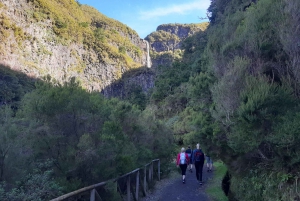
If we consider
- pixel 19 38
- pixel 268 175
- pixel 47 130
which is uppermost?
pixel 19 38

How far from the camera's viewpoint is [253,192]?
7.57m

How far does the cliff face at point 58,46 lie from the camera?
35594mm

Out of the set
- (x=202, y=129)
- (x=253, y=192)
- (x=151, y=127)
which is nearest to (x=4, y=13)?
(x=151, y=127)

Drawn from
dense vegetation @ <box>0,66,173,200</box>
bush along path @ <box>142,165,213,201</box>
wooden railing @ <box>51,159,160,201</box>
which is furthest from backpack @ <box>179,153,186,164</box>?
dense vegetation @ <box>0,66,173,200</box>

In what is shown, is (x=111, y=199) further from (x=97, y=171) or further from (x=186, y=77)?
(x=186, y=77)

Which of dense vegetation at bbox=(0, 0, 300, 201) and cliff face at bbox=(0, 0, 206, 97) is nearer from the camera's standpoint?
dense vegetation at bbox=(0, 0, 300, 201)

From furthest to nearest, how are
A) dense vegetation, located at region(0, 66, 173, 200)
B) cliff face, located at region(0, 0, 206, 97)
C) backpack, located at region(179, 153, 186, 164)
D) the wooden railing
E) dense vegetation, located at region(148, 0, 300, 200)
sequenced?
cliff face, located at region(0, 0, 206, 97), backpack, located at region(179, 153, 186, 164), dense vegetation, located at region(148, 0, 300, 200), dense vegetation, located at region(0, 66, 173, 200), the wooden railing

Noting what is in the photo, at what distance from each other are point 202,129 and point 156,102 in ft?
95.0

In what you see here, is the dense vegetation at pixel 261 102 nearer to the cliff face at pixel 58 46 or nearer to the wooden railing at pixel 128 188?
the wooden railing at pixel 128 188

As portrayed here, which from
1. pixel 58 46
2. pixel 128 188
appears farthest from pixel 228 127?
pixel 58 46

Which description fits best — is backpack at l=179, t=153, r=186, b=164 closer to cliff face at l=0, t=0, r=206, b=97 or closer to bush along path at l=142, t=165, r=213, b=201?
bush along path at l=142, t=165, r=213, b=201

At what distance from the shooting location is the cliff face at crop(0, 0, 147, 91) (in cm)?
3559

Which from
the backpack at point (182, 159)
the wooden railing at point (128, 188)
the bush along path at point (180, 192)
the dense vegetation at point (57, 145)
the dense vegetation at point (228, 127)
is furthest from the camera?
the backpack at point (182, 159)

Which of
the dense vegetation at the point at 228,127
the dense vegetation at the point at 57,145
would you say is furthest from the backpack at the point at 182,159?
the dense vegetation at the point at 57,145
